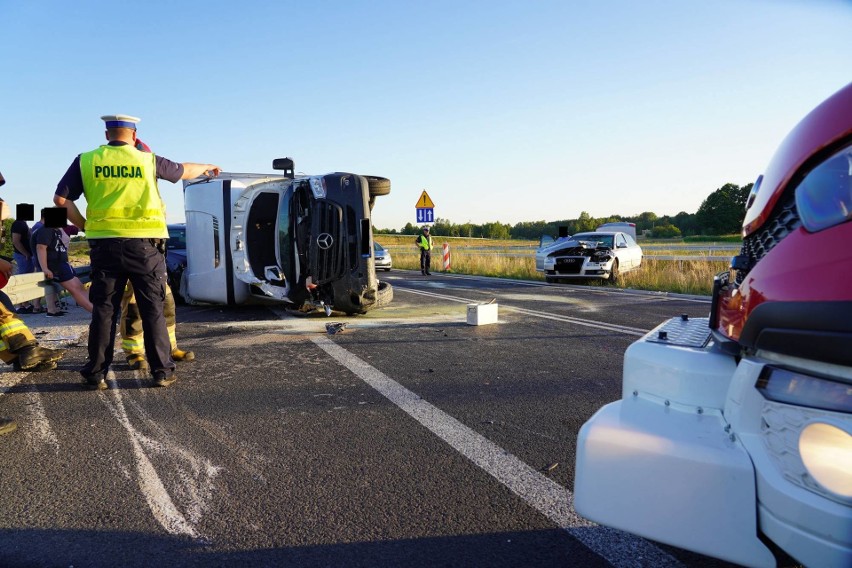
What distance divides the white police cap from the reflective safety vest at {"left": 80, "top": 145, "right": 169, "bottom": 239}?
17cm

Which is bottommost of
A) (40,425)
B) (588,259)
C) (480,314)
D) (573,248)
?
(40,425)

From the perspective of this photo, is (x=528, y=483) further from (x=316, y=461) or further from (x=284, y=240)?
(x=284, y=240)

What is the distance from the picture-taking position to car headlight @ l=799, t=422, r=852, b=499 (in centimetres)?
109

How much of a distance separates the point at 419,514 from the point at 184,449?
141 centimetres

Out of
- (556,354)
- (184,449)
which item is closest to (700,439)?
(184,449)

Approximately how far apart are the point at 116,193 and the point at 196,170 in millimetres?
721

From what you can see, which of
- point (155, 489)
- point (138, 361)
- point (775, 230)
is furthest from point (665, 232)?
point (775, 230)

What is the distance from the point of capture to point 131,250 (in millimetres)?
4113

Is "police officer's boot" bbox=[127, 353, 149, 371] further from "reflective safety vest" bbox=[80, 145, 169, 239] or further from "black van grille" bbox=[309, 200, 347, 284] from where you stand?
"black van grille" bbox=[309, 200, 347, 284]

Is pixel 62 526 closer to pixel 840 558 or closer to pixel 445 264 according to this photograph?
pixel 840 558

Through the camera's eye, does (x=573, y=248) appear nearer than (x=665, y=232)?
Yes

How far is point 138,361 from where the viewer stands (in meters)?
4.72

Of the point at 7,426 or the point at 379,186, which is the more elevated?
the point at 379,186

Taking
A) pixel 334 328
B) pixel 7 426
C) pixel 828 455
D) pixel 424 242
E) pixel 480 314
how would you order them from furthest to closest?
1. pixel 424 242
2. pixel 480 314
3. pixel 334 328
4. pixel 7 426
5. pixel 828 455
